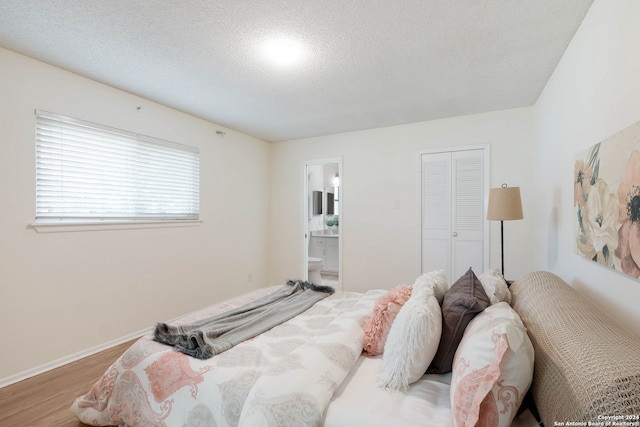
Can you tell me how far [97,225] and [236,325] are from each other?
1.90 m

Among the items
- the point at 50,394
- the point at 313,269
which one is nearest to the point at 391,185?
the point at 313,269

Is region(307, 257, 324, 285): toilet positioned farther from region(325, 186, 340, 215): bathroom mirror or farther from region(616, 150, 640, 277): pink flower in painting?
region(616, 150, 640, 277): pink flower in painting

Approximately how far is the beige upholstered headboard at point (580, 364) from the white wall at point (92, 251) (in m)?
3.33

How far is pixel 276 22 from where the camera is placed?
6.37ft

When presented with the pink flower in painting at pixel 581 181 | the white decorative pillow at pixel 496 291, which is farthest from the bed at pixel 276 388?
the pink flower in painting at pixel 581 181

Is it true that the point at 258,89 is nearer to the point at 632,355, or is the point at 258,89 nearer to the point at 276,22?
the point at 276,22

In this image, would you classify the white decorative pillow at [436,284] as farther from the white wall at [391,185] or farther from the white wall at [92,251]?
the white wall at [92,251]

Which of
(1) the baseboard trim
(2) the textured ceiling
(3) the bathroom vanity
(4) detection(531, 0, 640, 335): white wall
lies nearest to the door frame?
(2) the textured ceiling

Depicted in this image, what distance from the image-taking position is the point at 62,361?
2539mm

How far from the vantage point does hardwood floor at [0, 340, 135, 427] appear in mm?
1836

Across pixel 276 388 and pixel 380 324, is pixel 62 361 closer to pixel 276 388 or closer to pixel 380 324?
pixel 276 388

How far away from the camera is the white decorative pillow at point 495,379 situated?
936 mm

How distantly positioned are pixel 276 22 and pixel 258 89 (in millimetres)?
1068

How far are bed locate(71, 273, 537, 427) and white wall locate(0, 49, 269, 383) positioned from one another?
113 cm
